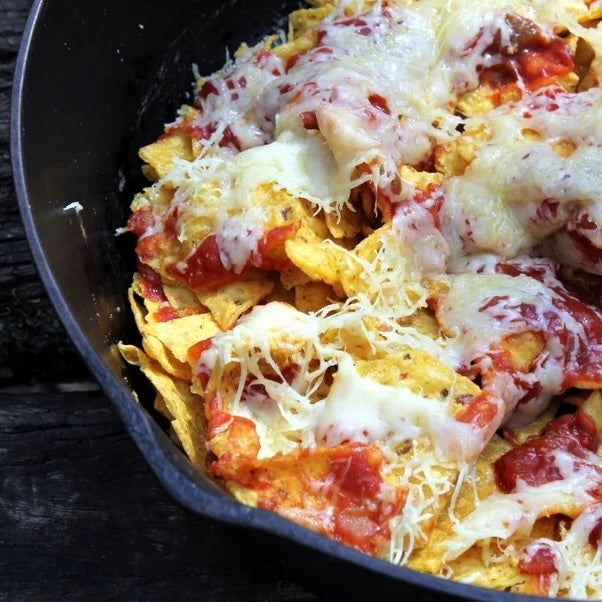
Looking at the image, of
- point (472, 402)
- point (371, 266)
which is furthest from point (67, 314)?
point (472, 402)

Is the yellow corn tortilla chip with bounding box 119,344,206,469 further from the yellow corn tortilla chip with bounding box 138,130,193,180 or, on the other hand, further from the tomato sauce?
the tomato sauce

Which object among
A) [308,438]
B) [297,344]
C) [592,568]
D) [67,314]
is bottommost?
[592,568]

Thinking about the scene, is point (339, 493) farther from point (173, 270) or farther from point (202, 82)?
point (202, 82)

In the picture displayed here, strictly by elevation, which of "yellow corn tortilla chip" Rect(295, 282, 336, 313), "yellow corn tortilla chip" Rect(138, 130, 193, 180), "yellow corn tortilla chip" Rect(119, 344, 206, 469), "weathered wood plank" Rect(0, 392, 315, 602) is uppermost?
"yellow corn tortilla chip" Rect(138, 130, 193, 180)

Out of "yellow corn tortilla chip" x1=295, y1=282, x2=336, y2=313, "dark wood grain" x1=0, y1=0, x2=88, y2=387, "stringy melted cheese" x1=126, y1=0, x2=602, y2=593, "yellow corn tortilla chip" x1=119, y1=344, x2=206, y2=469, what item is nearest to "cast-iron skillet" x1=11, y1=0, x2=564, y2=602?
"yellow corn tortilla chip" x1=119, y1=344, x2=206, y2=469

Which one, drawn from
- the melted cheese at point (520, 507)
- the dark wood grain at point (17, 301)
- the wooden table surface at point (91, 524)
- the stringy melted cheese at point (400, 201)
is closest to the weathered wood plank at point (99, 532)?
the wooden table surface at point (91, 524)

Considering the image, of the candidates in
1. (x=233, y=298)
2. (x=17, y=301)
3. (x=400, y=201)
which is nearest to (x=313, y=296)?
(x=233, y=298)
